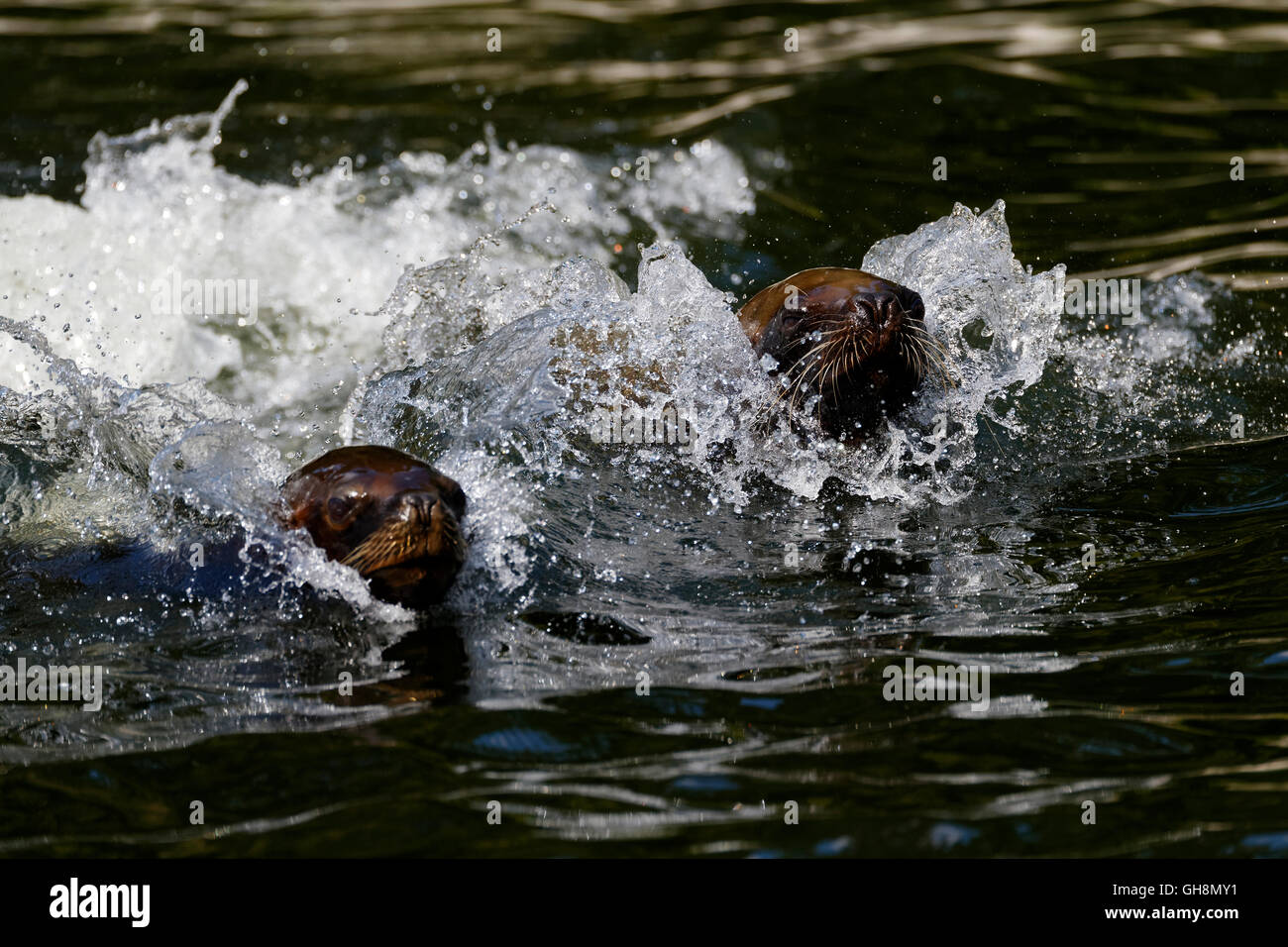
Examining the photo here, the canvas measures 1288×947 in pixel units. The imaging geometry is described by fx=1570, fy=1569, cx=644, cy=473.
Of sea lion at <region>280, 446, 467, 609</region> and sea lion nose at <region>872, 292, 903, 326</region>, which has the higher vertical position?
sea lion nose at <region>872, 292, 903, 326</region>

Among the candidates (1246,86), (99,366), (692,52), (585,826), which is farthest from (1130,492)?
(692,52)

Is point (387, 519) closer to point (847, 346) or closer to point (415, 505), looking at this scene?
point (415, 505)

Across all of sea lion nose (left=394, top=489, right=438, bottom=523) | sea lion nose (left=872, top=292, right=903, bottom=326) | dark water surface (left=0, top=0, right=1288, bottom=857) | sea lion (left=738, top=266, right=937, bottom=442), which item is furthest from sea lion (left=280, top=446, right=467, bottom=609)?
sea lion nose (left=872, top=292, right=903, bottom=326)

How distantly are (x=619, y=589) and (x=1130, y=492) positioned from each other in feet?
7.50

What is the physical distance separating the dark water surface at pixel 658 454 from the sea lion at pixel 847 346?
18 cm

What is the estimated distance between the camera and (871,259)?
781 centimetres

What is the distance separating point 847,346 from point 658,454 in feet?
3.04

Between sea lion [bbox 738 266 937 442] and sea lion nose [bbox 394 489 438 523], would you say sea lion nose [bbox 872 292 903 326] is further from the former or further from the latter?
sea lion nose [bbox 394 489 438 523]

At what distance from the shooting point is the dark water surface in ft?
13.3

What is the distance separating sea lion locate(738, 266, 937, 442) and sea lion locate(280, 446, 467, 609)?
174cm

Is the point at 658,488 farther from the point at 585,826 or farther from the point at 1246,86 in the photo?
the point at 1246,86

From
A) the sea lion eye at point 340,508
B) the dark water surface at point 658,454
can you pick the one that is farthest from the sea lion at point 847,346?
the sea lion eye at point 340,508

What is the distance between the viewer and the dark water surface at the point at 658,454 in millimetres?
4062

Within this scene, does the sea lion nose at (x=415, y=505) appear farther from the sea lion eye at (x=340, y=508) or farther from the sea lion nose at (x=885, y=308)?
the sea lion nose at (x=885, y=308)
